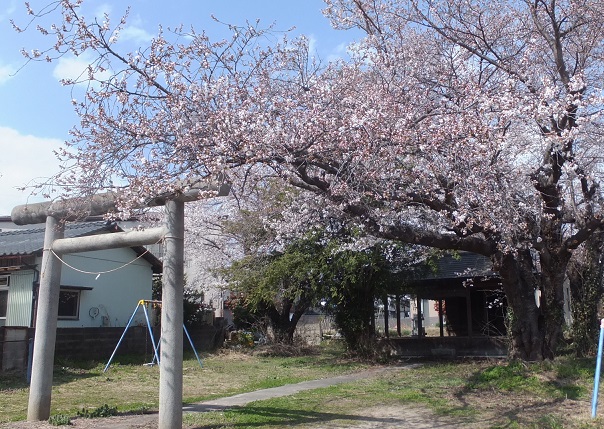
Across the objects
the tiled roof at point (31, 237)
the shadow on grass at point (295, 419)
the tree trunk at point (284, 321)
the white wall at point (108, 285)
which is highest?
the tiled roof at point (31, 237)

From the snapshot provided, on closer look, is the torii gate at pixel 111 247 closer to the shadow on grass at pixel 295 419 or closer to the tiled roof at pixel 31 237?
the shadow on grass at pixel 295 419

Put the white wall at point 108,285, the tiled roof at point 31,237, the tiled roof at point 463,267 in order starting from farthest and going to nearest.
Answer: the white wall at point 108,285 < the tiled roof at point 463,267 < the tiled roof at point 31,237

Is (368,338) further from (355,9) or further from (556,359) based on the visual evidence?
(355,9)

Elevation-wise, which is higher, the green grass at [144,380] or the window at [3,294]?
the window at [3,294]

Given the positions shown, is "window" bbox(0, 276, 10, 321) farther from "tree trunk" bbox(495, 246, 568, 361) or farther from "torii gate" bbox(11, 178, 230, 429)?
"tree trunk" bbox(495, 246, 568, 361)

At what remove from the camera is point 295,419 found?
950cm

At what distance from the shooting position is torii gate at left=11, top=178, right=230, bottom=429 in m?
8.73

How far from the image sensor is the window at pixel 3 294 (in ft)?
63.7

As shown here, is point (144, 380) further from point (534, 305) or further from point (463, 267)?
point (463, 267)

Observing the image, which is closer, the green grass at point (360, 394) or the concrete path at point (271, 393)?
the green grass at point (360, 394)

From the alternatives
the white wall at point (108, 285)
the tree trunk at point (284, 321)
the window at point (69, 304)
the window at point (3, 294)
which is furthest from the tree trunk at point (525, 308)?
the window at point (3, 294)

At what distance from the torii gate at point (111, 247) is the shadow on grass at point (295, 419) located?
0.89 metres

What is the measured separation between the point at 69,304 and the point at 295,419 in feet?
45.1

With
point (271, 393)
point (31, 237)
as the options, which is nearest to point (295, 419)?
point (271, 393)
